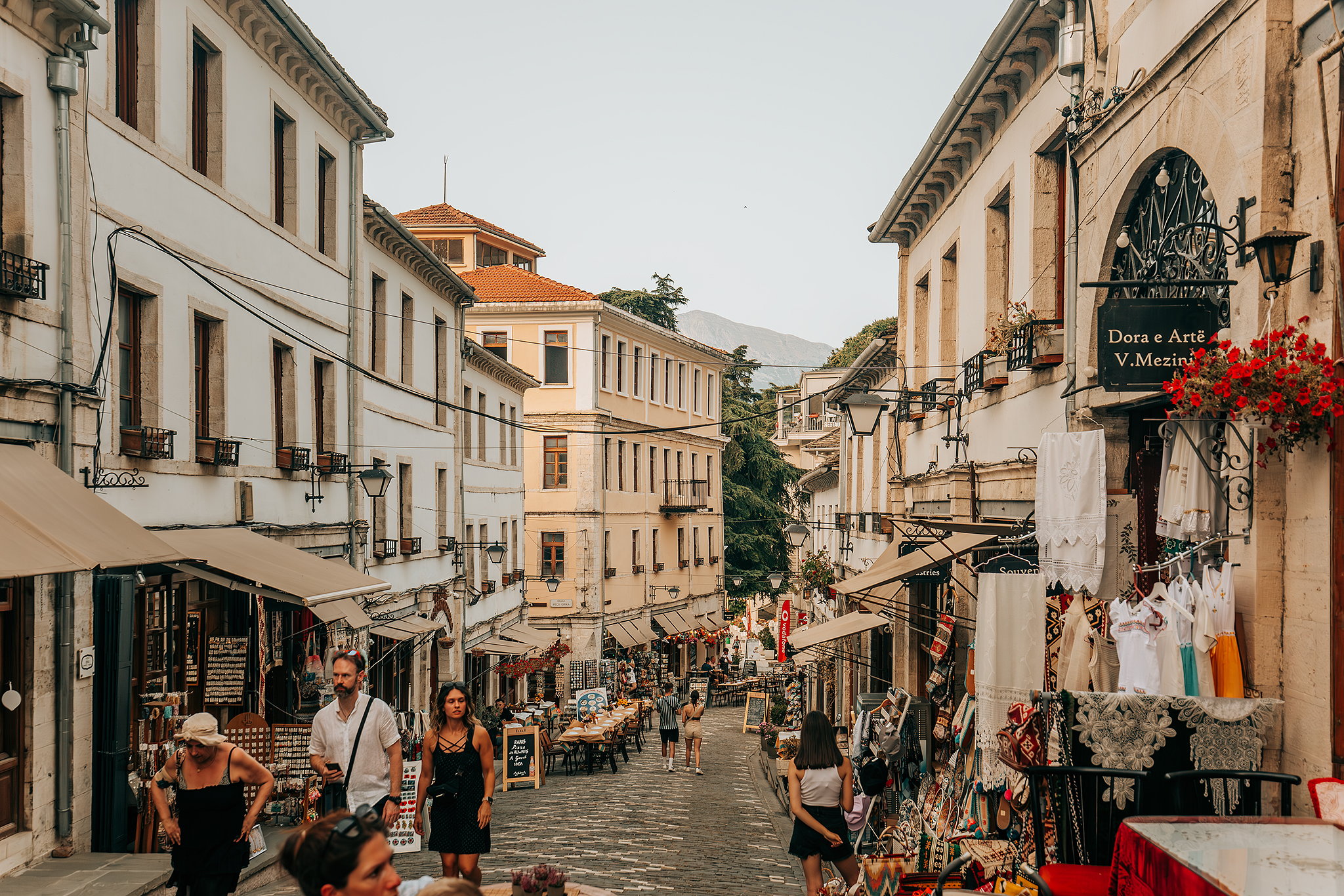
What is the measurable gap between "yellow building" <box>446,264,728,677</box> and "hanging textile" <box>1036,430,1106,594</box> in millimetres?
28266

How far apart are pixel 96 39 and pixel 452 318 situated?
15384 mm

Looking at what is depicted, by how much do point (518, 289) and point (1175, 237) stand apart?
34.3 meters

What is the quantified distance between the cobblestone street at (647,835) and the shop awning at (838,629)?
2214 millimetres

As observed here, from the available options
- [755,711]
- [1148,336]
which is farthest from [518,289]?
[1148,336]

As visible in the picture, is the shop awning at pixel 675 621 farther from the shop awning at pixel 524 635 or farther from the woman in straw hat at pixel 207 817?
the woman in straw hat at pixel 207 817

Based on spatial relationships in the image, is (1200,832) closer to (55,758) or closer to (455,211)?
(55,758)

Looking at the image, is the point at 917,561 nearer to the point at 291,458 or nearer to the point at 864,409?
the point at 864,409

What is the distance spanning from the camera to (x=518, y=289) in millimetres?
40656

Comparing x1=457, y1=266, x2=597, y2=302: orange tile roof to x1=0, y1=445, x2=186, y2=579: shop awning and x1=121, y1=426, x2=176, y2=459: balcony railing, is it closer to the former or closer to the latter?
x1=121, y1=426, x2=176, y2=459: balcony railing

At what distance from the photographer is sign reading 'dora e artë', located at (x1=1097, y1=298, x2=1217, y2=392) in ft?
22.2

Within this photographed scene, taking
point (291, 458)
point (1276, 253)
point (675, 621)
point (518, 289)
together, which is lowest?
point (675, 621)

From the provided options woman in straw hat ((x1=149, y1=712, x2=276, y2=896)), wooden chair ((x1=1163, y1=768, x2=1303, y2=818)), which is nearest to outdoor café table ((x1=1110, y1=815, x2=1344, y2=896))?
wooden chair ((x1=1163, y1=768, x2=1303, y2=818))

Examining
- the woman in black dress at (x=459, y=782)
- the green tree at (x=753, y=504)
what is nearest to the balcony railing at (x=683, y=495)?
the green tree at (x=753, y=504)

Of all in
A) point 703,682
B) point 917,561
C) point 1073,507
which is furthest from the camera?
point 703,682
